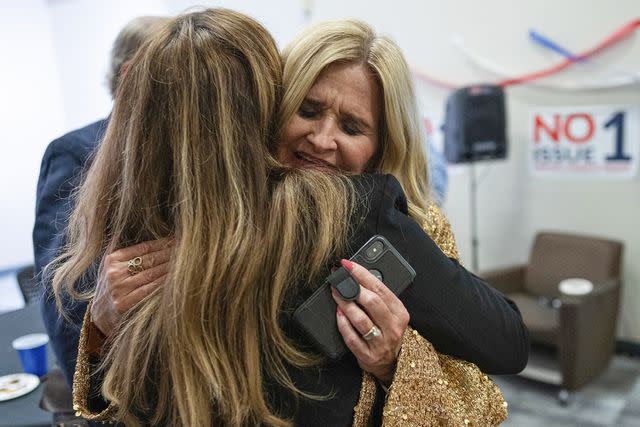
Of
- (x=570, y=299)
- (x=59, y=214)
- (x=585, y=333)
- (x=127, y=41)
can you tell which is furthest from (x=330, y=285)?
(x=585, y=333)

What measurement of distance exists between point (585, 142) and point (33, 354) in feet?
11.5

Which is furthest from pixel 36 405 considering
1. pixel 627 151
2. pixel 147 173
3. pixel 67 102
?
pixel 67 102

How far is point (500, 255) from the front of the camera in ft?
15.1

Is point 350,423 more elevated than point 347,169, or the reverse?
point 347,169

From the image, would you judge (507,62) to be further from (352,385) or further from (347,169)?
(352,385)

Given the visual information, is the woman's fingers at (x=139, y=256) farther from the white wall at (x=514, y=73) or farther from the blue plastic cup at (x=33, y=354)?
the white wall at (x=514, y=73)

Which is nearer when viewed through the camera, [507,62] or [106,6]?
[507,62]

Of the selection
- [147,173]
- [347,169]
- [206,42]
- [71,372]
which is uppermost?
[206,42]

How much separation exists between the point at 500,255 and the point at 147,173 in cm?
408

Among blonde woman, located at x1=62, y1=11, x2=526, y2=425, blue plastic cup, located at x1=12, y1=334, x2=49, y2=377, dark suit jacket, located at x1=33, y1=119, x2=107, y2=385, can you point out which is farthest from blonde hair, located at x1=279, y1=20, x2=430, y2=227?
blue plastic cup, located at x1=12, y1=334, x2=49, y2=377

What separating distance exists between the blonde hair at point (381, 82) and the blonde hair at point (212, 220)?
0.59 ft

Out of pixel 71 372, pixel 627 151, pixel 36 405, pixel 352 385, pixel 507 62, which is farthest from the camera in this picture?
pixel 507 62

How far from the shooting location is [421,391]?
0.94 metres

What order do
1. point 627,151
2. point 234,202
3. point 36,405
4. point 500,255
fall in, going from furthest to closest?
point 500,255
point 627,151
point 36,405
point 234,202
